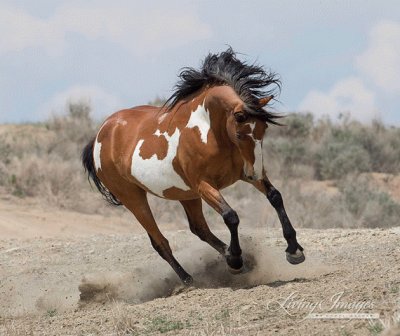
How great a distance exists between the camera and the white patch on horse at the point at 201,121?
813 centimetres

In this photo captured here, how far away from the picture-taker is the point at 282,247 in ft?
33.4

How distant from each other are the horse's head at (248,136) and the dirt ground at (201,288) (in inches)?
39.7

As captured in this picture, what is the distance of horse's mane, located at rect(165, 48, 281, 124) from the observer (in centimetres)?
795

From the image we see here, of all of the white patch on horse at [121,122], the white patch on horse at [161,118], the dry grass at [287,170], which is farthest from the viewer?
the dry grass at [287,170]

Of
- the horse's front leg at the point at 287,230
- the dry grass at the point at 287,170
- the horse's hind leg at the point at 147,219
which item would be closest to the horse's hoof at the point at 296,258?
the horse's front leg at the point at 287,230

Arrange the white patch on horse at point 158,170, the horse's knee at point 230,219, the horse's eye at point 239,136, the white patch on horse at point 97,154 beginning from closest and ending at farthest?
the horse's eye at point 239,136 < the horse's knee at point 230,219 < the white patch on horse at point 158,170 < the white patch on horse at point 97,154

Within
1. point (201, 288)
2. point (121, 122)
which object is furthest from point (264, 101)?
point (121, 122)

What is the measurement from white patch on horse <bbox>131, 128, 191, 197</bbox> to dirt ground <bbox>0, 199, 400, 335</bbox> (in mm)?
1003

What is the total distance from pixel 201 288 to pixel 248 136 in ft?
5.66

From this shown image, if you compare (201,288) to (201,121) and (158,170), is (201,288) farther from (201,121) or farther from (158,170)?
(201,121)

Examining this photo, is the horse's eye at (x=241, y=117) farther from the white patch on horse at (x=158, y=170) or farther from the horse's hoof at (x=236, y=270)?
the horse's hoof at (x=236, y=270)

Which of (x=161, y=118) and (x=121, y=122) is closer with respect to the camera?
(x=161, y=118)

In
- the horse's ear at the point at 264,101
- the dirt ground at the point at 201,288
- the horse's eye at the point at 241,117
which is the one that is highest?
the horse's ear at the point at 264,101

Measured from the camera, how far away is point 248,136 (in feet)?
25.3
